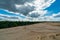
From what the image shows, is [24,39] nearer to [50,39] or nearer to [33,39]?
[33,39]

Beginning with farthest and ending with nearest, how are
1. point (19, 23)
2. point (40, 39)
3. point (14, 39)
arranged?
point (19, 23), point (14, 39), point (40, 39)

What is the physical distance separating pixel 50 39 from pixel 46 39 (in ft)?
0.88

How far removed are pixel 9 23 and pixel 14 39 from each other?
16.5 meters

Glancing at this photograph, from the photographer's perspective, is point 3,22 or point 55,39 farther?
point 3,22

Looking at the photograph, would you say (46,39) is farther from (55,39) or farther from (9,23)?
(9,23)

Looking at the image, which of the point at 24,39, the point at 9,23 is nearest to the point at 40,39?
the point at 24,39

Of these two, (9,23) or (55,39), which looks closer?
(55,39)

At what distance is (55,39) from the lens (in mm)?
10398

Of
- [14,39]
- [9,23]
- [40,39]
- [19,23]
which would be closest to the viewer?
[40,39]

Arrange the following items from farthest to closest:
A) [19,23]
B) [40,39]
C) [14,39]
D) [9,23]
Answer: [19,23] → [9,23] → [14,39] → [40,39]

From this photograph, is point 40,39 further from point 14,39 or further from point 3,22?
point 3,22

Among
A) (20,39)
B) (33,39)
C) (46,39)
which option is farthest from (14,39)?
(46,39)

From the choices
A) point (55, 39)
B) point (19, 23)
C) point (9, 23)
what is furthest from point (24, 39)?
point (19, 23)

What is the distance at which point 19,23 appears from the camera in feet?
98.2
